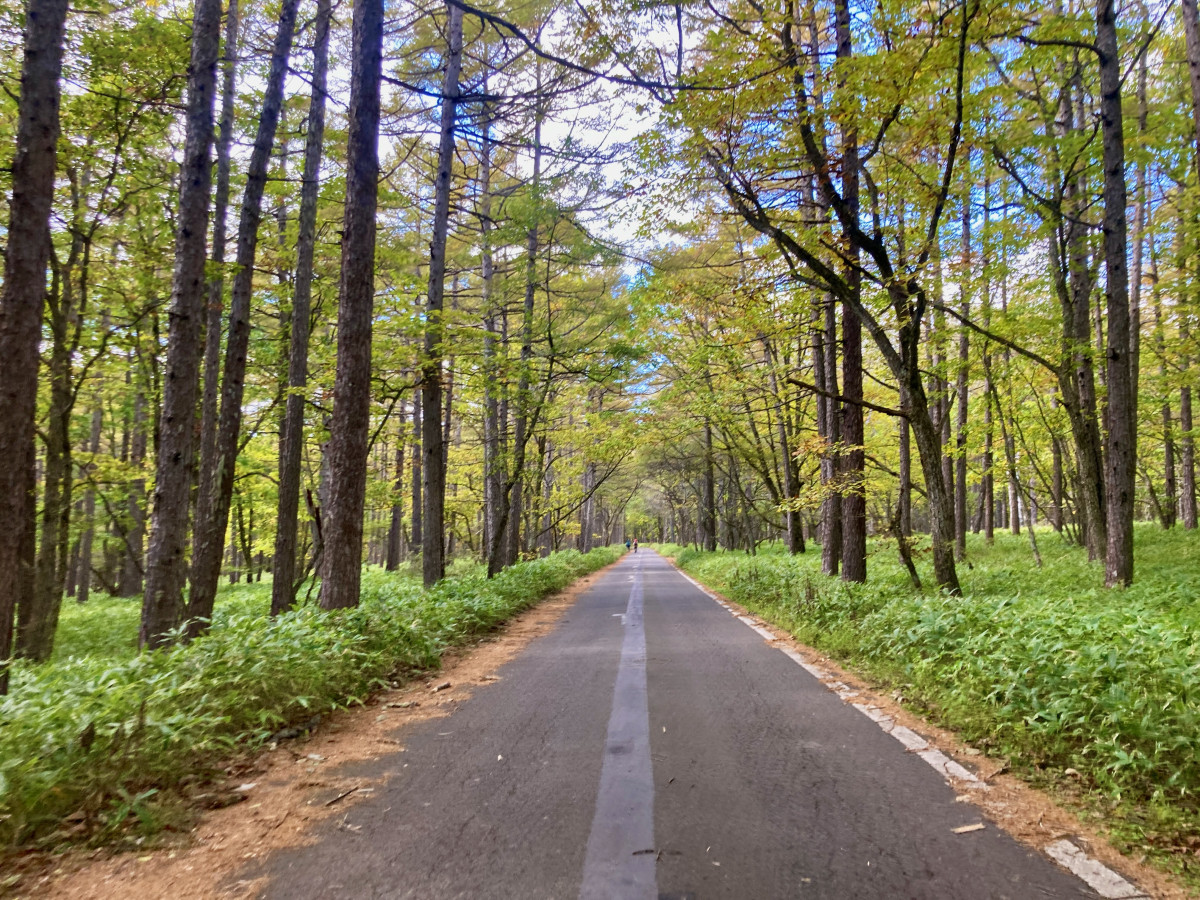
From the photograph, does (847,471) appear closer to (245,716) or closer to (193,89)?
(245,716)

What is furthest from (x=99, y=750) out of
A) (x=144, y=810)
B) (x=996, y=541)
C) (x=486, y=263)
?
(x=996, y=541)

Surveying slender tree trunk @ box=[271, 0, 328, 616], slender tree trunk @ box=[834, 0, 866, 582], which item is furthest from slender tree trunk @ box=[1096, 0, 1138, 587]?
slender tree trunk @ box=[271, 0, 328, 616]

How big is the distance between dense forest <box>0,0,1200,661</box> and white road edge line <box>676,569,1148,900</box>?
3728 mm

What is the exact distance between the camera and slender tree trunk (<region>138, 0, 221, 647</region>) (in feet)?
21.4

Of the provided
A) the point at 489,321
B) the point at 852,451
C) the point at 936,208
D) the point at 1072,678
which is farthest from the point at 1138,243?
the point at 1072,678

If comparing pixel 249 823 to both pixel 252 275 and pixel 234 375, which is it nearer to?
pixel 234 375

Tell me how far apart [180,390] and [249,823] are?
199 inches

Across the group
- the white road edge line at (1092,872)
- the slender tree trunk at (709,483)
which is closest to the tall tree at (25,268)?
the white road edge line at (1092,872)

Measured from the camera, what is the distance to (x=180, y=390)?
6.64 m

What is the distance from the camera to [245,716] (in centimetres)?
443

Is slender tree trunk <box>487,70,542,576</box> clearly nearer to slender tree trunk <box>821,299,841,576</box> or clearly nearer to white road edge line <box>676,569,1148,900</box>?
slender tree trunk <box>821,299,841,576</box>

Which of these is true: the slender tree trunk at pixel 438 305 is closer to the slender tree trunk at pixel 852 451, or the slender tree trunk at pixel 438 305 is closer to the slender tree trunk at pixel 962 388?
the slender tree trunk at pixel 852 451

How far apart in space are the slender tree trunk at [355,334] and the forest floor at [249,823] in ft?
8.14

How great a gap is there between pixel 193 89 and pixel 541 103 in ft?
16.8
